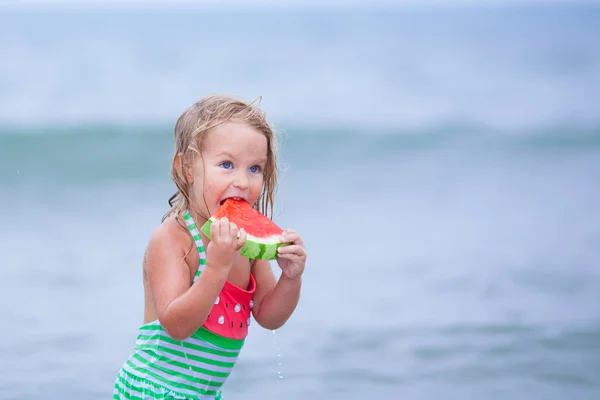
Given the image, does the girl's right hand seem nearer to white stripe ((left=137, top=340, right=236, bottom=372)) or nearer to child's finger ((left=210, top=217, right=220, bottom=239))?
Result: child's finger ((left=210, top=217, right=220, bottom=239))

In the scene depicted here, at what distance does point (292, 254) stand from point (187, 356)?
1.85 feet

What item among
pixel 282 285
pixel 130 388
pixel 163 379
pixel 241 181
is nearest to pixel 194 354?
pixel 163 379

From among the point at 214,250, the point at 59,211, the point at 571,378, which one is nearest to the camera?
the point at 214,250

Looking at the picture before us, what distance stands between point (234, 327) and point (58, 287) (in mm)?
3916

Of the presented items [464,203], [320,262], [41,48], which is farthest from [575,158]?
[41,48]

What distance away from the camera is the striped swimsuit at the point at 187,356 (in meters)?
3.32

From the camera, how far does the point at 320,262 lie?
24.8 ft

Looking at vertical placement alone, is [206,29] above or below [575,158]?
above

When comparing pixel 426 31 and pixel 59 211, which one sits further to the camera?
pixel 426 31

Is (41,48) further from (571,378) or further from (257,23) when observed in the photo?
(571,378)

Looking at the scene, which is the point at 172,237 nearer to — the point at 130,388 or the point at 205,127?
the point at 205,127

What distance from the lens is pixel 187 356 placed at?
3.33 metres

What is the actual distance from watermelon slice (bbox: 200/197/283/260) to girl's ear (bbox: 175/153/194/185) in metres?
0.21

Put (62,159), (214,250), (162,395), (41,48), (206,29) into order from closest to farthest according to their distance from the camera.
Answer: (214,250), (162,395), (62,159), (41,48), (206,29)
